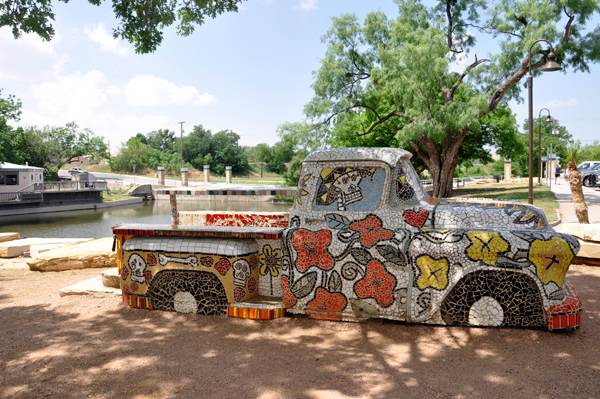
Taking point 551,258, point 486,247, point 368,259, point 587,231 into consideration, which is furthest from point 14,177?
point 551,258

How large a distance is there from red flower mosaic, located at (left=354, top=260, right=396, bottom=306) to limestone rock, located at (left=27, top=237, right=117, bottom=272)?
18.2 ft

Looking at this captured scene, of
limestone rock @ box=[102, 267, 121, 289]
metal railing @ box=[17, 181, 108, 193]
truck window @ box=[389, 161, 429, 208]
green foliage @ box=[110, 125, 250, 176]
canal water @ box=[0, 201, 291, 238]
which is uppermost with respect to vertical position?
green foliage @ box=[110, 125, 250, 176]

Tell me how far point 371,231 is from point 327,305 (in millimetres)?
914

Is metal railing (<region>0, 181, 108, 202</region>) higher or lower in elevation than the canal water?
higher

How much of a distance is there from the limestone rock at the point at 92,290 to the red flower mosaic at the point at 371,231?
3.31m

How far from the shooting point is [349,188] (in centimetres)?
422

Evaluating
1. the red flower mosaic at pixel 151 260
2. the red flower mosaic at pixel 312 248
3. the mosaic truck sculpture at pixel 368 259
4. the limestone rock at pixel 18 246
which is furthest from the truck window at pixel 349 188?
the limestone rock at pixel 18 246

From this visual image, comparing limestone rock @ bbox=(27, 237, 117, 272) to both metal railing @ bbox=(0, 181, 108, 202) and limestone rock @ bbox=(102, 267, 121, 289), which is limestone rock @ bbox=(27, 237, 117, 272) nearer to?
limestone rock @ bbox=(102, 267, 121, 289)

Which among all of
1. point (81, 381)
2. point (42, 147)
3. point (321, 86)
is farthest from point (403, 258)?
point (42, 147)

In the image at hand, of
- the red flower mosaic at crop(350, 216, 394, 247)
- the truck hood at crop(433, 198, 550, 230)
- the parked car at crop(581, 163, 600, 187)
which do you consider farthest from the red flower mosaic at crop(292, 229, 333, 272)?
the parked car at crop(581, 163, 600, 187)

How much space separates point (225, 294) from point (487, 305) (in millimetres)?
2663

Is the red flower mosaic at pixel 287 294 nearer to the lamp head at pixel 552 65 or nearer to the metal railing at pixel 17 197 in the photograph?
the lamp head at pixel 552 65

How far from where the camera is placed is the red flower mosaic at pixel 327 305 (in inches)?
163

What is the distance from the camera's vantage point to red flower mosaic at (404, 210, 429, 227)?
3957 millimetres
